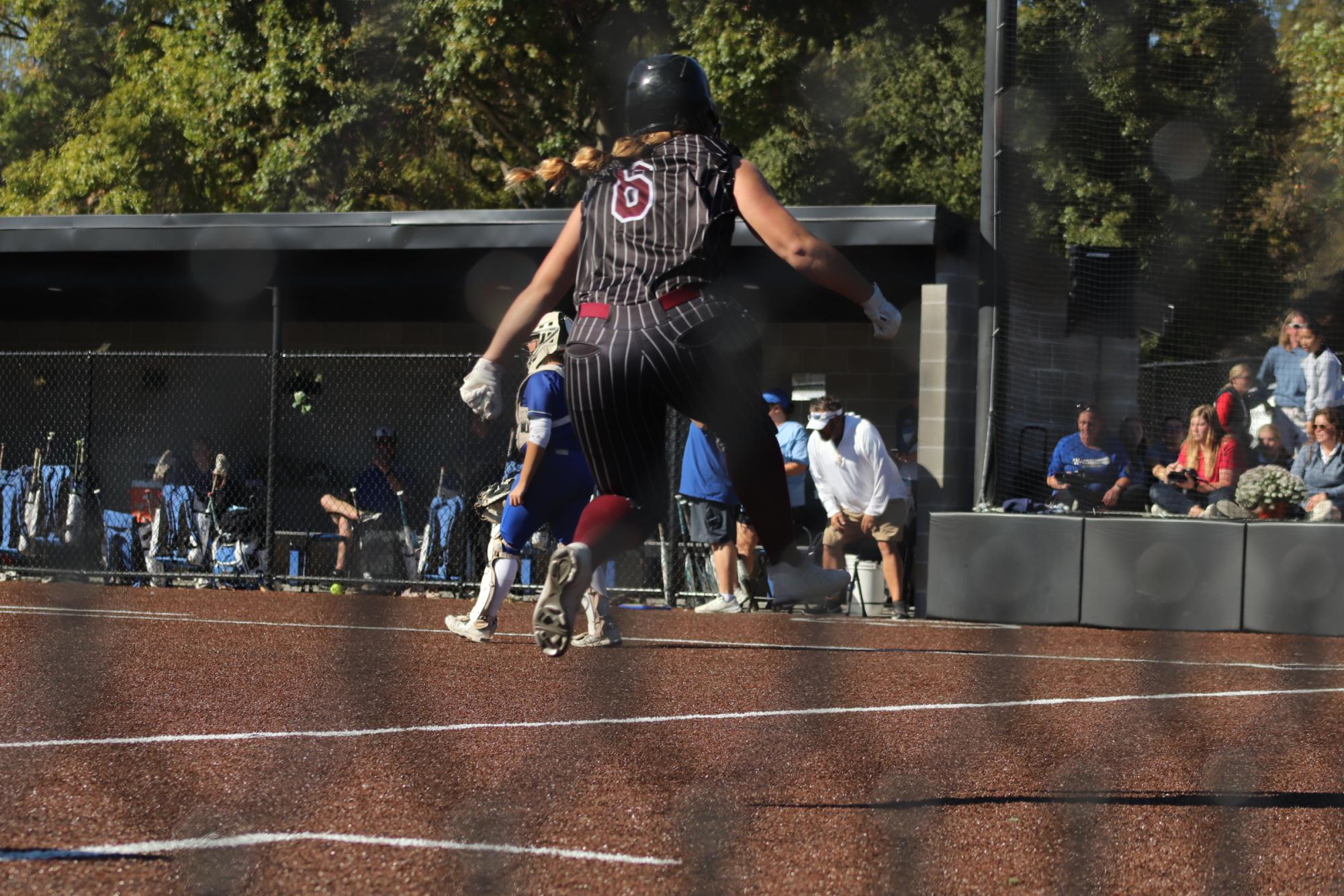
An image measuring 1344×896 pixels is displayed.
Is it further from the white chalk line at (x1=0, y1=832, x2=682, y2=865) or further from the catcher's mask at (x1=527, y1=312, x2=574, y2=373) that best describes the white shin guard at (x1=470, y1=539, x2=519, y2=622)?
the white chalk line at (x1=0, y1=832, x2=682, y2=865)

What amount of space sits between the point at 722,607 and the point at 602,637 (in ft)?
11.5

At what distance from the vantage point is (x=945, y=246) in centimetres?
1298

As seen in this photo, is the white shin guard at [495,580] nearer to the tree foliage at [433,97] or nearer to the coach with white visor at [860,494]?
the coach with white visor at [860,494]

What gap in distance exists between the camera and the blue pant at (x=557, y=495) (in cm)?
786

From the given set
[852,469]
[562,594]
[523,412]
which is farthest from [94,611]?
[562,594]

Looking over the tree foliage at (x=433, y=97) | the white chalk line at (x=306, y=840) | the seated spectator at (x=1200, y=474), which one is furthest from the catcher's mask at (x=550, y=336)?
the tree foliage at (x=433, y=97)

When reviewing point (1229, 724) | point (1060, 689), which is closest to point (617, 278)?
point (1229, 724)

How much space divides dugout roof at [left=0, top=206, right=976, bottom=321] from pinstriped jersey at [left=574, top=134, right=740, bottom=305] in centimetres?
906

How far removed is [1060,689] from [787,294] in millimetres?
7890

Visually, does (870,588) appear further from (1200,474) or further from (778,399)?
(1200,474)

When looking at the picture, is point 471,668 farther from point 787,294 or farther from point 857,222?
point 787,294

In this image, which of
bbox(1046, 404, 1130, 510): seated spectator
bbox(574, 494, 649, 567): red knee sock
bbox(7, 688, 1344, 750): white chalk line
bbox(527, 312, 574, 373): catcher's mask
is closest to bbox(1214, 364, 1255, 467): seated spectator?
bbox(1046, 404, 1130, 510): seated spectator

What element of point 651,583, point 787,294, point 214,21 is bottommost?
point 651,583

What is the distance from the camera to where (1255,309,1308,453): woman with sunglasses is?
39.2 ft
